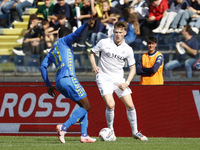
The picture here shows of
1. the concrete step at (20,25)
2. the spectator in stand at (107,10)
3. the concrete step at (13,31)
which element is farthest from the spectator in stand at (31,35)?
the spectator in stand at (107,10)

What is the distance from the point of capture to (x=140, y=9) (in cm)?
1452

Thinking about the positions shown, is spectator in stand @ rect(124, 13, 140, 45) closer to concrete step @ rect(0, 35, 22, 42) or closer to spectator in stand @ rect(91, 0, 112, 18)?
spectator in stand @ rect(91, 0, 112, 18)

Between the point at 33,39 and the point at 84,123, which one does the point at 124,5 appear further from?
the point at 84,123

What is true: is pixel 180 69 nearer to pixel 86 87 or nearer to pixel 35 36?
pixel 86 87

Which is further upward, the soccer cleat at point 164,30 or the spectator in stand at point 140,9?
the spectator in stand at point 140,9

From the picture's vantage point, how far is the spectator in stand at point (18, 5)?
17484 millimetres

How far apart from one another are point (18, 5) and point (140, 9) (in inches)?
196

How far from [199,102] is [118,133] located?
168 centimetres

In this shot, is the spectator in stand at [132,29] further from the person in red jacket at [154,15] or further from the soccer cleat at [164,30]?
the soccer cleat at [164,30]

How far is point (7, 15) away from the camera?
1786 cm

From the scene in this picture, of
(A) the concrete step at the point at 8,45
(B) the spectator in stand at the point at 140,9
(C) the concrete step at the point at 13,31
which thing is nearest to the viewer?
(B) the spectator in stand at the point at 140,9

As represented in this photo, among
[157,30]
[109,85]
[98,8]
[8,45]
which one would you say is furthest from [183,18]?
[8,45]

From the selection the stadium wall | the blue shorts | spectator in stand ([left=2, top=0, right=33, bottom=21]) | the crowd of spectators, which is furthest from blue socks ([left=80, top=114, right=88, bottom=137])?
spectator in stand ([left=2, top=0, right=33, bottom=21])

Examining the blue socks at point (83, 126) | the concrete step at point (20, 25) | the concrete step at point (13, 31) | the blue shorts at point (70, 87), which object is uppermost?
the blue shorts at point (70, 87)
